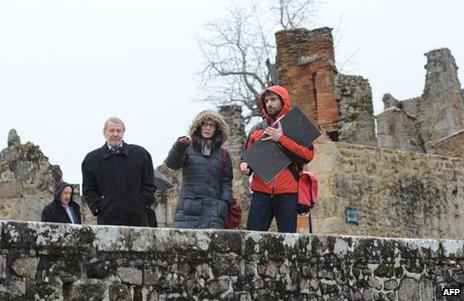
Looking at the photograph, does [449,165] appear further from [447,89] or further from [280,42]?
[447,89]

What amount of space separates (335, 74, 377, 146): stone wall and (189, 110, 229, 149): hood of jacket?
357 inches

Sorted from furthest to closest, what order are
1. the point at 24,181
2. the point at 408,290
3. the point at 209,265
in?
the point at 24,181 < the point at 408,290 < the point at 209,265

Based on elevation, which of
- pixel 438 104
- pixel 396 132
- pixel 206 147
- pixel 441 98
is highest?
pixel 441 98

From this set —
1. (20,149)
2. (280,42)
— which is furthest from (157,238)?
(280,42)

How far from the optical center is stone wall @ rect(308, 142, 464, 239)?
12.9 metres

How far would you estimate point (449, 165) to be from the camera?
14906mm

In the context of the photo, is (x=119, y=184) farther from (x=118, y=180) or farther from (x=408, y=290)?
(x=408, y=290)

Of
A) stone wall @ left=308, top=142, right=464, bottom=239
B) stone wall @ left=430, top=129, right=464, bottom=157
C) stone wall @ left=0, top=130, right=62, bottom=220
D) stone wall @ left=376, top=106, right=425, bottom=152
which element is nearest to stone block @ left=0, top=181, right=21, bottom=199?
stone wall @ left=0, top=130, right=62, bottom=220

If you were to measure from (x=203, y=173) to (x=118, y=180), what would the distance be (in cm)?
89

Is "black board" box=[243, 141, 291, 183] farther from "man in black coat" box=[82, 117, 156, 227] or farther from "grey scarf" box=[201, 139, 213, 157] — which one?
"man in black coat" box=[82, 117, 156, 227]

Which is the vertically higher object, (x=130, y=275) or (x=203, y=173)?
(x=203, y=173)

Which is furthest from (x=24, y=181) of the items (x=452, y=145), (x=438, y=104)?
(x=438, y=104)

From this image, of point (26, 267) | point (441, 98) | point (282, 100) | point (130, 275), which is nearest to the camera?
point (26, 267)
